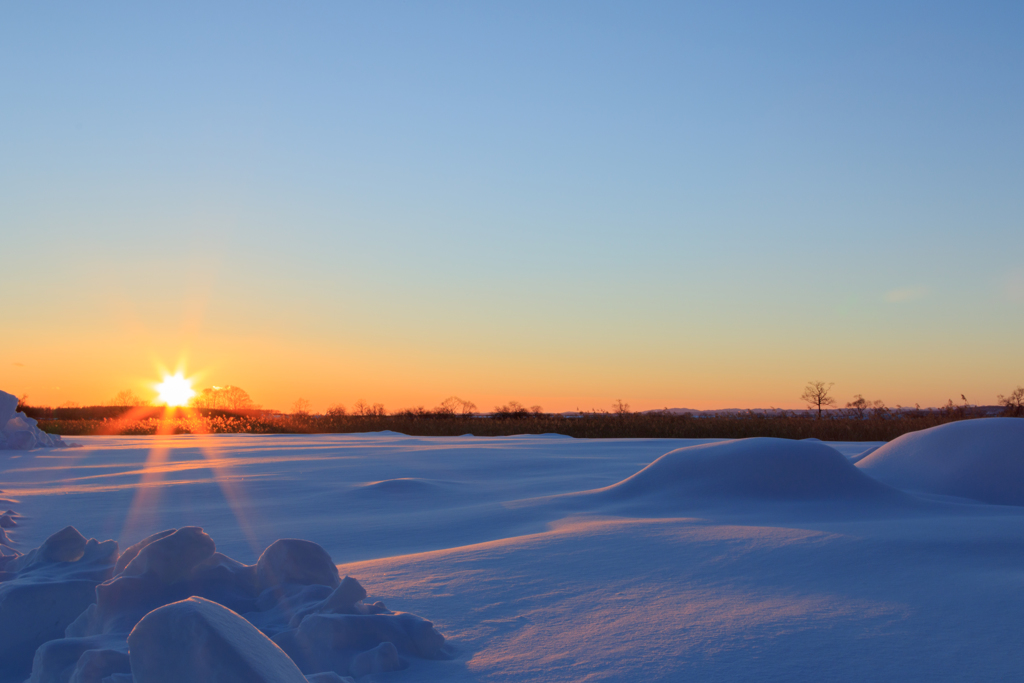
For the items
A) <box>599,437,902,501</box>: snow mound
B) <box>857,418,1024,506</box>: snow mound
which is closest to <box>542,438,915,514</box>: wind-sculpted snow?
<box>599,437,902,501</box>: snow mound

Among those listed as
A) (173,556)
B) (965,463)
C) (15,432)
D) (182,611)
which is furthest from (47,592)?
(15,432)

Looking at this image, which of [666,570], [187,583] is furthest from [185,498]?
[666,570]

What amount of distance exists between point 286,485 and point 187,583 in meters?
3.26

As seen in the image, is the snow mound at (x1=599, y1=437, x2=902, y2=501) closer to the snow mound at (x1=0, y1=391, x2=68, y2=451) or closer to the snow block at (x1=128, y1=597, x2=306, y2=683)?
the snow block at (x1=128, y1=597, x2=306, y2=683)

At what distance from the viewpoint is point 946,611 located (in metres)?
1.77

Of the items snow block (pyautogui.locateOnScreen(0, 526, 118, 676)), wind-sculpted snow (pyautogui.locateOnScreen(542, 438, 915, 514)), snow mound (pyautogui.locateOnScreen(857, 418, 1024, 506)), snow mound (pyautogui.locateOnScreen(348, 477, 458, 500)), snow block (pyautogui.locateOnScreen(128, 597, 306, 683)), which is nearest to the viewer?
snow block (pyautogui.locateOnScreen(128, 597, 306, 683))

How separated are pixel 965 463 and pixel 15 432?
33.9 ft

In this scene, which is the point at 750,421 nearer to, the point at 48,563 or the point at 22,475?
the point at 22,475

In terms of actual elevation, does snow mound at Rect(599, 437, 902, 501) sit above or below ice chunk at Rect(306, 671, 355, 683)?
above

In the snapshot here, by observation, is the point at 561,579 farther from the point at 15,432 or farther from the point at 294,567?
the point at 15,432

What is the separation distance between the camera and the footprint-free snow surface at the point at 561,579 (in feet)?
4.72

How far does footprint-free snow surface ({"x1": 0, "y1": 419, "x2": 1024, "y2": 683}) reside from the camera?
1.44m

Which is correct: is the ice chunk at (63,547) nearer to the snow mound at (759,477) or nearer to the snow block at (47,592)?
the snow block at (47,592)

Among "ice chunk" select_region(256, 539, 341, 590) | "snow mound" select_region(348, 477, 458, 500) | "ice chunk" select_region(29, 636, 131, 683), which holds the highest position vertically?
"ice chunk" select_region(256, 539, 341, 590)
